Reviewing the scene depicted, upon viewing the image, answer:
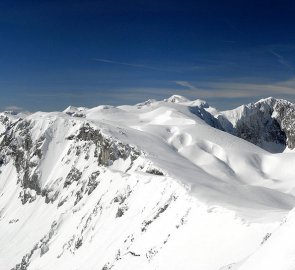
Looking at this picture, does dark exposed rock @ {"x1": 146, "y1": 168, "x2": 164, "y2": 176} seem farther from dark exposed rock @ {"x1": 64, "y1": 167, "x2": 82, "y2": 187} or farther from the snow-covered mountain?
dark exposed rock @ {"x1": 64, "y1": 167, "x2": 82, "y2": 187}

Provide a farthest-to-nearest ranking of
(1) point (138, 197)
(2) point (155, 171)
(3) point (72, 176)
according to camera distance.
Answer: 1. (3) point (72, 176)
2. (2) point (155, 171)
3. (1) point (138, 197)

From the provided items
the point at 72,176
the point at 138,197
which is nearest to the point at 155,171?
the point at 138,197

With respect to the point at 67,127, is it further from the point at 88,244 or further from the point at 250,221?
the point at 250,221

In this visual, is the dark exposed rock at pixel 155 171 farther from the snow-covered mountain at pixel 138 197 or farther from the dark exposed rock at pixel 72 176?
the dark exposed rock at pixel 72 176

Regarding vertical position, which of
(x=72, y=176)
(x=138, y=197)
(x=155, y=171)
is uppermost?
(x=155, y=171)

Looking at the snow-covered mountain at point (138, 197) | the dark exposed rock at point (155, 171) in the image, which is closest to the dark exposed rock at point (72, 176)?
the snow-covered mountain at point (138, 197)

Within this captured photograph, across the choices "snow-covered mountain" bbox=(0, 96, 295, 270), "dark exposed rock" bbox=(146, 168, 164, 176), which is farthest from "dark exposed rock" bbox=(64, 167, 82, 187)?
"dark exposed rock" bbox=(146, 168, 164, 176)

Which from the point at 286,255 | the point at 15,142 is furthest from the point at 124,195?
the point at 15,142

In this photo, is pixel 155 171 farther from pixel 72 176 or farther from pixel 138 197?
pixel 72 176
